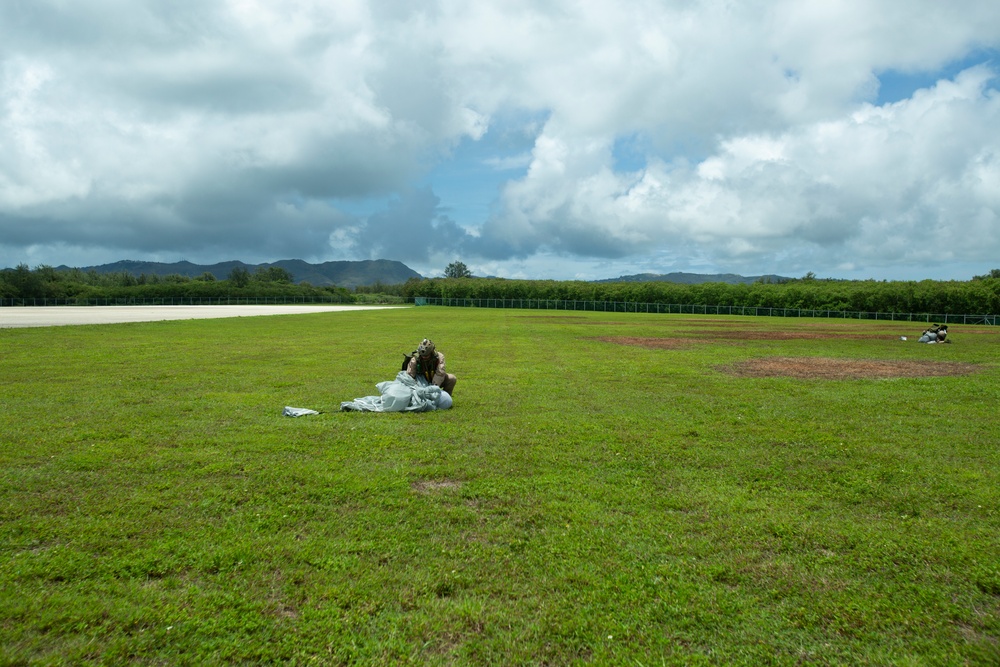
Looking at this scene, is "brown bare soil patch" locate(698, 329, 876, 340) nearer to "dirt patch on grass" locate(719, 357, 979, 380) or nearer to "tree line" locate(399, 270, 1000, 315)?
"dirt patch on grass" locate(719, 357, 979, 380)

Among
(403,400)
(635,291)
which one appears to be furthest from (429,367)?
(635,291)

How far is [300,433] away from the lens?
9711 mm

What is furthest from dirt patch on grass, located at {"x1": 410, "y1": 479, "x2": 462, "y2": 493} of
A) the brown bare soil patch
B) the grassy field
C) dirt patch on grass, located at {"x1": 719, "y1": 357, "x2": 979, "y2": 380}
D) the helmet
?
the brown bare soil patch

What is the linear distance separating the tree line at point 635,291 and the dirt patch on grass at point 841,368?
89.9 m

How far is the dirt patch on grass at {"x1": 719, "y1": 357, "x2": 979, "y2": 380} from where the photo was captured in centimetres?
1875

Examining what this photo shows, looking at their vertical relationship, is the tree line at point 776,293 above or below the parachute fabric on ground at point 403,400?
above

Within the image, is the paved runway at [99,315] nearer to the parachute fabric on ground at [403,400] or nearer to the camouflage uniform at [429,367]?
the parachute fabric on ground at [403,400]

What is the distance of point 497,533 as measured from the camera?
18.9 feet

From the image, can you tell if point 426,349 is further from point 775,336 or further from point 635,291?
point 635,291

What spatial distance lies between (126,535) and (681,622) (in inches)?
196

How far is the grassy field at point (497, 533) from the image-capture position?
410 centimetres

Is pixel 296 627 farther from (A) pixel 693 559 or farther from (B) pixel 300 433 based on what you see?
(B) pixel 300 433

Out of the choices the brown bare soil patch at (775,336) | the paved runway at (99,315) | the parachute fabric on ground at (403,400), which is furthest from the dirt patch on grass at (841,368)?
the paved runway at (99,315)

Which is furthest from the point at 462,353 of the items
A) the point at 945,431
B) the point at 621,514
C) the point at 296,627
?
the point at 296,627
